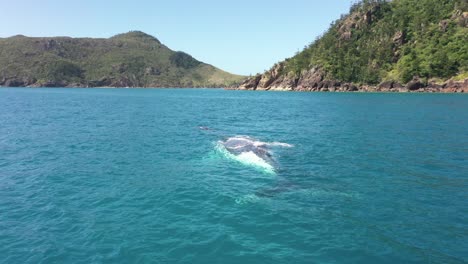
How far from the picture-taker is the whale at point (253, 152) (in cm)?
3206

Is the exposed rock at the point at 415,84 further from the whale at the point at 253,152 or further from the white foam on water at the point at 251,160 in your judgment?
the white foam on water at the point at 251,160

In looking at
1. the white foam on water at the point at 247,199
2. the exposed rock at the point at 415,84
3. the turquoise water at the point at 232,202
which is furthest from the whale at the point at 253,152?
the exposed rock at the point at 415,84

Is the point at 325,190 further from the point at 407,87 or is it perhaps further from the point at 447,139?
the point at 407,87

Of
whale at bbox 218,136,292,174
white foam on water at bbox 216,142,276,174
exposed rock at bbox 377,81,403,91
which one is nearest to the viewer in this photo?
white foam on water at bbox 216,142,276,174

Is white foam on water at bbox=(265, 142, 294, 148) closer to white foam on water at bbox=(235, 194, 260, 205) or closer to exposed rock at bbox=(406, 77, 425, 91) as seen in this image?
white foam on water at bbox=(235, 194, 260, 205)

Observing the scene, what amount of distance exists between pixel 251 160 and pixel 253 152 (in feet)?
9.84

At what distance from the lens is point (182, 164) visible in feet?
108

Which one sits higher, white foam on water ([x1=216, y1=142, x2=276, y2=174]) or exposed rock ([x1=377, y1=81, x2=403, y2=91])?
exposed rock ([x1=377, y1=81, x2=403, y2=91])

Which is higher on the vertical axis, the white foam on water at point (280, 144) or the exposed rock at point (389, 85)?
the exposed rock at point (389, 85)

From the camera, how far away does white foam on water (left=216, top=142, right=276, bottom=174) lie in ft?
100

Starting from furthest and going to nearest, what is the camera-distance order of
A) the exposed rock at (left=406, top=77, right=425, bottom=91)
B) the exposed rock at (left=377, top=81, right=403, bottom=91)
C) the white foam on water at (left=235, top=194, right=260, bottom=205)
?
the exposed rock at (left=377, top=81, right=403, bottom=91)
the exposed rock at (left=406, top=77, right=425, bottom=91)
the white foam on water at (left=235, top=194, right=260, bottom=205)

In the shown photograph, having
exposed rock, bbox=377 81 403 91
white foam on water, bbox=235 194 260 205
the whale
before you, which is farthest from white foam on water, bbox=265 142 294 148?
exposed rock, bbox=377 81 403 91

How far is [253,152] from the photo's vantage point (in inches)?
1449

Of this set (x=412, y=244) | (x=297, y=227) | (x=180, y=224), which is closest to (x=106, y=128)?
(x=180, y=224)
